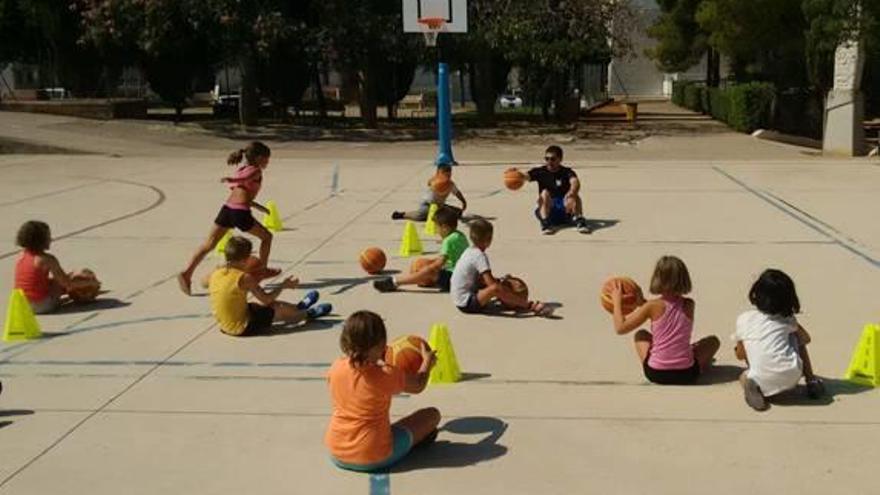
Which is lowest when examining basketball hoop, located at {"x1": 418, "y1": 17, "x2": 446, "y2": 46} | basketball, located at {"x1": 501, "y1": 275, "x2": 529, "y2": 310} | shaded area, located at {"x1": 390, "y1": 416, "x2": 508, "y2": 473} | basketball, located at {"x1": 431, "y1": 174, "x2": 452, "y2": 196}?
shaded area, located at {"x1": 390, "y1": 416, "x2": 508, "y2": 473}

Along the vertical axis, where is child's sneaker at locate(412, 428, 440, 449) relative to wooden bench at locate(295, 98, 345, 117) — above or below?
below

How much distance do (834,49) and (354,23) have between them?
13.6 meters

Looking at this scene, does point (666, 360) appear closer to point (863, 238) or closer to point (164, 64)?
point (863, 238)

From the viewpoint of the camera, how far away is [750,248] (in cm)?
1021

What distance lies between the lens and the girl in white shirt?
535 cm

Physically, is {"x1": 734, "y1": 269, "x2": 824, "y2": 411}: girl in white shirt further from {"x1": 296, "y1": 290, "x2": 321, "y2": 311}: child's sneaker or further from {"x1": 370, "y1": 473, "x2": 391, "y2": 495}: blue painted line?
{"x1": 296, "y1": 290, "x2": 321, "y2": 311}: child's sneaker

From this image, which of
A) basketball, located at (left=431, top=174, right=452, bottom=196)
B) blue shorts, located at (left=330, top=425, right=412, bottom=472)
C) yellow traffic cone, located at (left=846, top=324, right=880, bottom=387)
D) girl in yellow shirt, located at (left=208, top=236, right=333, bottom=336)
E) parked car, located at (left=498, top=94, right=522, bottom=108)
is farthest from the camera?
parked car, located at (left=498, top=94, right=522, bottom=108)

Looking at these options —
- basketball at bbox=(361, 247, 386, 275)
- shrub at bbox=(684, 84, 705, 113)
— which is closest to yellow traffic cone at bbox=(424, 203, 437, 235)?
basketball at bbox=(361, 247, 386, 275)

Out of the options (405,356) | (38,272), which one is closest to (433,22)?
(38,272)

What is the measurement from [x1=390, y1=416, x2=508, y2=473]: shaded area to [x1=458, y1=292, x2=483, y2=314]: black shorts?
2.36m

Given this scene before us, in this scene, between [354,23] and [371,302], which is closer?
[371,302]

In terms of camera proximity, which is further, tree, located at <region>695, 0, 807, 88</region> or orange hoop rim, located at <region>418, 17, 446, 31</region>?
tree, located at <region>695, 0, 807, 88</region>

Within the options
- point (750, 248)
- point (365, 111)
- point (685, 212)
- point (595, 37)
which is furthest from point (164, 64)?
point (750, 248)

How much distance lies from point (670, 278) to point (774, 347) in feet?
2.25
